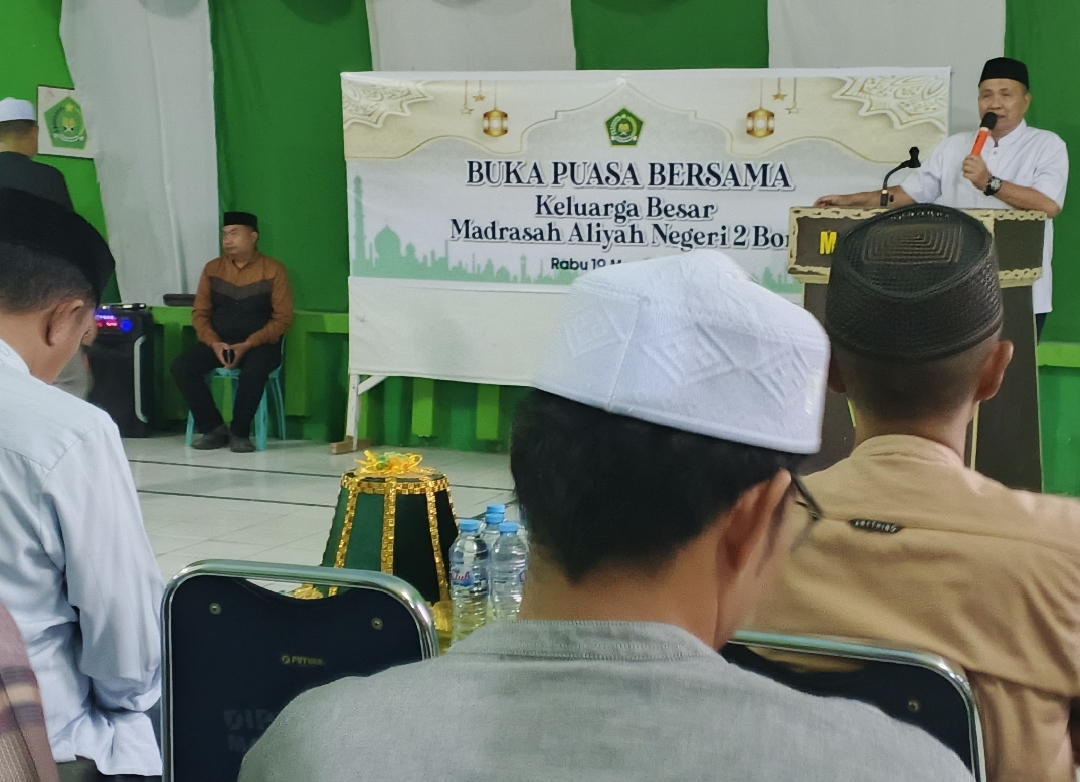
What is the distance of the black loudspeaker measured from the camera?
6766mm

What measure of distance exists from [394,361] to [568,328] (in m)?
5.44

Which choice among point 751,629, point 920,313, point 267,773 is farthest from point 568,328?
point 920,313

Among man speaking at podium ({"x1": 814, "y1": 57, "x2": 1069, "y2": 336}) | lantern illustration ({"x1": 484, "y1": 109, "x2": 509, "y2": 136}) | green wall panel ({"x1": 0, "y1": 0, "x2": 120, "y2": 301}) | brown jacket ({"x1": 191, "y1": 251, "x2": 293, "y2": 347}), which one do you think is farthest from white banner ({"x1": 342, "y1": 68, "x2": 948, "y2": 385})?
green wall panel ({"x1": 0, "y1": 0, "x2": 120, "y2": 301})

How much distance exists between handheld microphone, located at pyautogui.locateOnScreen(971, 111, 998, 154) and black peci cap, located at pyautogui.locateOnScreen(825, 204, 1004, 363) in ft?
10.8

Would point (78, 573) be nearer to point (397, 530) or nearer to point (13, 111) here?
point (397, 530)

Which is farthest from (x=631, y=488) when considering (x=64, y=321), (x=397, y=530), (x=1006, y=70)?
(x=1006, y=70)

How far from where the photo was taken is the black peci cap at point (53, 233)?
1.86 meters

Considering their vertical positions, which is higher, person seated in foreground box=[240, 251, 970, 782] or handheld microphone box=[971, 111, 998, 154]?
handheld microphone box=[971, 111, 998, 154]

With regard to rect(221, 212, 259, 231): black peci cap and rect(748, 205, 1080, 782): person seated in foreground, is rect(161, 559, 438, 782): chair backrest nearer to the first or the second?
rect(748, 205, 1080, 782): person seated in foreground

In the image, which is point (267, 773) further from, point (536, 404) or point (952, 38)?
point (952, 38)

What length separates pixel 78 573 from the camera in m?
1.54

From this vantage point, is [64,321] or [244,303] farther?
[244,303]

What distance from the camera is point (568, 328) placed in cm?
83

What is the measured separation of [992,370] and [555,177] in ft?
14.9
